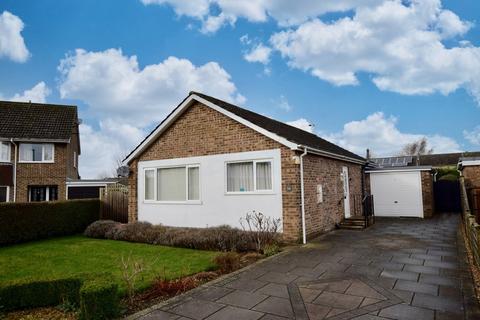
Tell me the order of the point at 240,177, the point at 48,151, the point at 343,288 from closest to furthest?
the point at 343,288, the point at 240,177, the point at 48,151

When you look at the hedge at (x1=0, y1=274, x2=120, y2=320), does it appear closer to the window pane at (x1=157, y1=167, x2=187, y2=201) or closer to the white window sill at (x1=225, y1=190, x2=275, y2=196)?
the white window sill at (x1=225, y1=190, x2=275, y2=196)

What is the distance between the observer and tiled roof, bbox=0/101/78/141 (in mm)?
21625

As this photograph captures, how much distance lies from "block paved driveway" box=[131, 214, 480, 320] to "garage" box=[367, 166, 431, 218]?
8.86 m

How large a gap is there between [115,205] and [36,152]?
10.3 m

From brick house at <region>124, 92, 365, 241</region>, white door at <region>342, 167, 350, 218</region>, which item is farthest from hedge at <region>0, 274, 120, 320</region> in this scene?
white door at <region>342, 167, 350, 218</region>

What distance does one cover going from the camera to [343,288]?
553cm

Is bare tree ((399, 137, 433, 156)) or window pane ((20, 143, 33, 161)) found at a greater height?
bare tree ((399, 137, 433, 156))

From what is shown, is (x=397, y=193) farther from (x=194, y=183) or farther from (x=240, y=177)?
(x=194, y=183)

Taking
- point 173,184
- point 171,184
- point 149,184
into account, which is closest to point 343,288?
point 173,184

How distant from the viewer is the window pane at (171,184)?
12.5 metres

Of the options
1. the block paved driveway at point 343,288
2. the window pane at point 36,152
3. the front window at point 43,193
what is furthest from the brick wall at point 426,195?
the window pane at point 36,152

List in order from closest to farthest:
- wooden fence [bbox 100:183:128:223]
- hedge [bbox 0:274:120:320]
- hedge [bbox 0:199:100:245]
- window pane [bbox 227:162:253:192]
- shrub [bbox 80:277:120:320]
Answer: shrub [bbox 80:277:120:320] → hedge [bbox 0:274:120:320] → window pane [bbox 227:162:253:192] → hedge [bbox 0:199:100:245] → wooden fence [bbox 100:183:128:223]

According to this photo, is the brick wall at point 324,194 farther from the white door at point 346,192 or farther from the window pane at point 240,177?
the window pane at point 240,177

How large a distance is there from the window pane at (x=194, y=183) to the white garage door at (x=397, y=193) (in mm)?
10882
